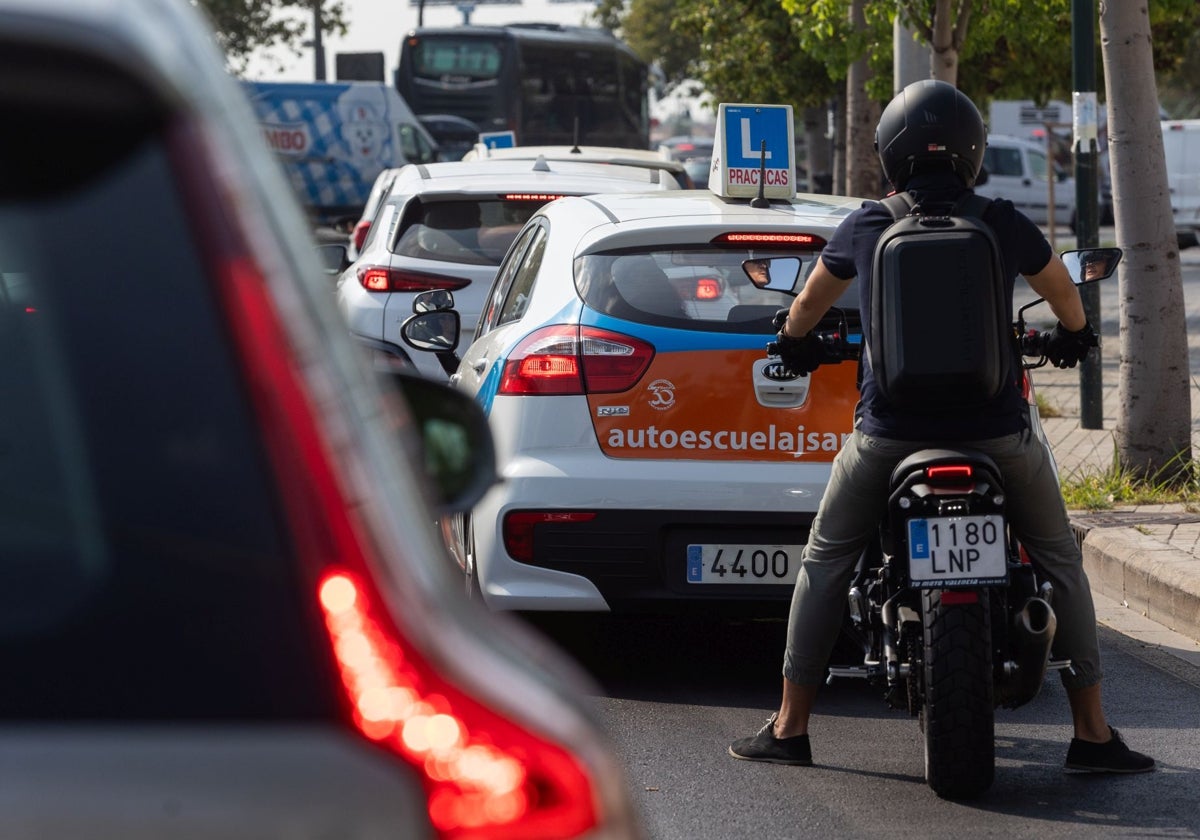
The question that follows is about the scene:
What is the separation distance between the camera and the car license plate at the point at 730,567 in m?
5.45

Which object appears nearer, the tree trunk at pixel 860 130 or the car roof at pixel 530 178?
the car roof at pixel 530 178

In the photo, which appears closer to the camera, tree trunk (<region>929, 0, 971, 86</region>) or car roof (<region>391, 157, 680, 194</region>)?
car roof (<region>391, 157, 680, 194</region>)

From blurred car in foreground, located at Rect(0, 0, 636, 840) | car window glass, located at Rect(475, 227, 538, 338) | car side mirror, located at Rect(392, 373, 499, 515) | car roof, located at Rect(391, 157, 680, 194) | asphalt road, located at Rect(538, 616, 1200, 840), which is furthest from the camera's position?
car roof, located at Rect(391, 157, 680, 194)

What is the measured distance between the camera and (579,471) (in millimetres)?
5465

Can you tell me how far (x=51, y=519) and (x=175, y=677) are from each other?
0.17 m

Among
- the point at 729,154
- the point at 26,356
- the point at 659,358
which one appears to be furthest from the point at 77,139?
the point at 729,154

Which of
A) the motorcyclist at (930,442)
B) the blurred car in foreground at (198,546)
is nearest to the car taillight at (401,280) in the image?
the motorcyclist at (930,442)

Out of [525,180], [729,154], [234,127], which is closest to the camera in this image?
[234,127]

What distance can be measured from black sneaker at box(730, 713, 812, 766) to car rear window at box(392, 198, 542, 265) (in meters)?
5.02

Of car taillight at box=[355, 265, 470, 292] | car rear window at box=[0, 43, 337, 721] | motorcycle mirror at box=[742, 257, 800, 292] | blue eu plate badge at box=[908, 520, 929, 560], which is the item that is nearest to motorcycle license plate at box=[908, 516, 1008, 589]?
blue eu plate badge at box=[908, 520, 929, 560]

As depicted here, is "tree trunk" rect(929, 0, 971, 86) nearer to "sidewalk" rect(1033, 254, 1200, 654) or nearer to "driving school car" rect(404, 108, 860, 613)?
"sidewalk" rect(1033, 254, 1200, 654)

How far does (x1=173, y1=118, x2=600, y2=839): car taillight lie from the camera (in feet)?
4.37

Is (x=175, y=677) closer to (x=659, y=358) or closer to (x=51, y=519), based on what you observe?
(x=51, y=519)

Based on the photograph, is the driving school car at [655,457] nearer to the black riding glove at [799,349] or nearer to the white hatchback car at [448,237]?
the black riding glove at [799,349]
